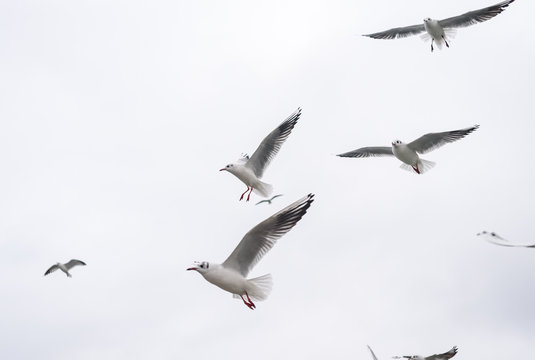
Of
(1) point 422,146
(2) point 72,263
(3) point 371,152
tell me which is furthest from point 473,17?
(2) point 72,263

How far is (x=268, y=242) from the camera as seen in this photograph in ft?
30.2

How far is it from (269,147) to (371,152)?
359 centimetres

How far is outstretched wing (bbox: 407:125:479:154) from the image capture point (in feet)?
53.4

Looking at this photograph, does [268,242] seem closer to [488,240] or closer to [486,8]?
[488,240]

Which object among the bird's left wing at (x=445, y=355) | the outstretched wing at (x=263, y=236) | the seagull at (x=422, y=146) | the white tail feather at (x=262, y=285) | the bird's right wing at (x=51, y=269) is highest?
the bird's right wing at (x=51, y=269)

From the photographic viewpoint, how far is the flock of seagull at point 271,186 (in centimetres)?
887

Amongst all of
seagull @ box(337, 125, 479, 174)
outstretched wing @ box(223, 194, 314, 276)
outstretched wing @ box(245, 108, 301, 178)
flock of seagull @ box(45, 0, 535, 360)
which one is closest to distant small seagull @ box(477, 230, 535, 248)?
flock of seagull @ box(45, 0, 535, 360)

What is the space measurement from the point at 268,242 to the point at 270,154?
611 cm

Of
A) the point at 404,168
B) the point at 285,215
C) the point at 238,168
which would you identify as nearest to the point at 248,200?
the point at 238,168

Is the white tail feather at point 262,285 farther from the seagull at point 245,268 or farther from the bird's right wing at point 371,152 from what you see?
the bird's right wing at point 371,152

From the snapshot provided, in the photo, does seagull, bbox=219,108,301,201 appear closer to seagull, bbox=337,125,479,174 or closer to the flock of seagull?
the flock of seagull

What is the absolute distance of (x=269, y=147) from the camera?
15.2 meters

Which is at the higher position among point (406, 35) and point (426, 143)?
point (406, 35)

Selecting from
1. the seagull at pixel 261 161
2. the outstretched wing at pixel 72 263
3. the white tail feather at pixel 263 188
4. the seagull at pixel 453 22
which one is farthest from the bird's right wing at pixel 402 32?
the outstretched wing at pixel 72 263
